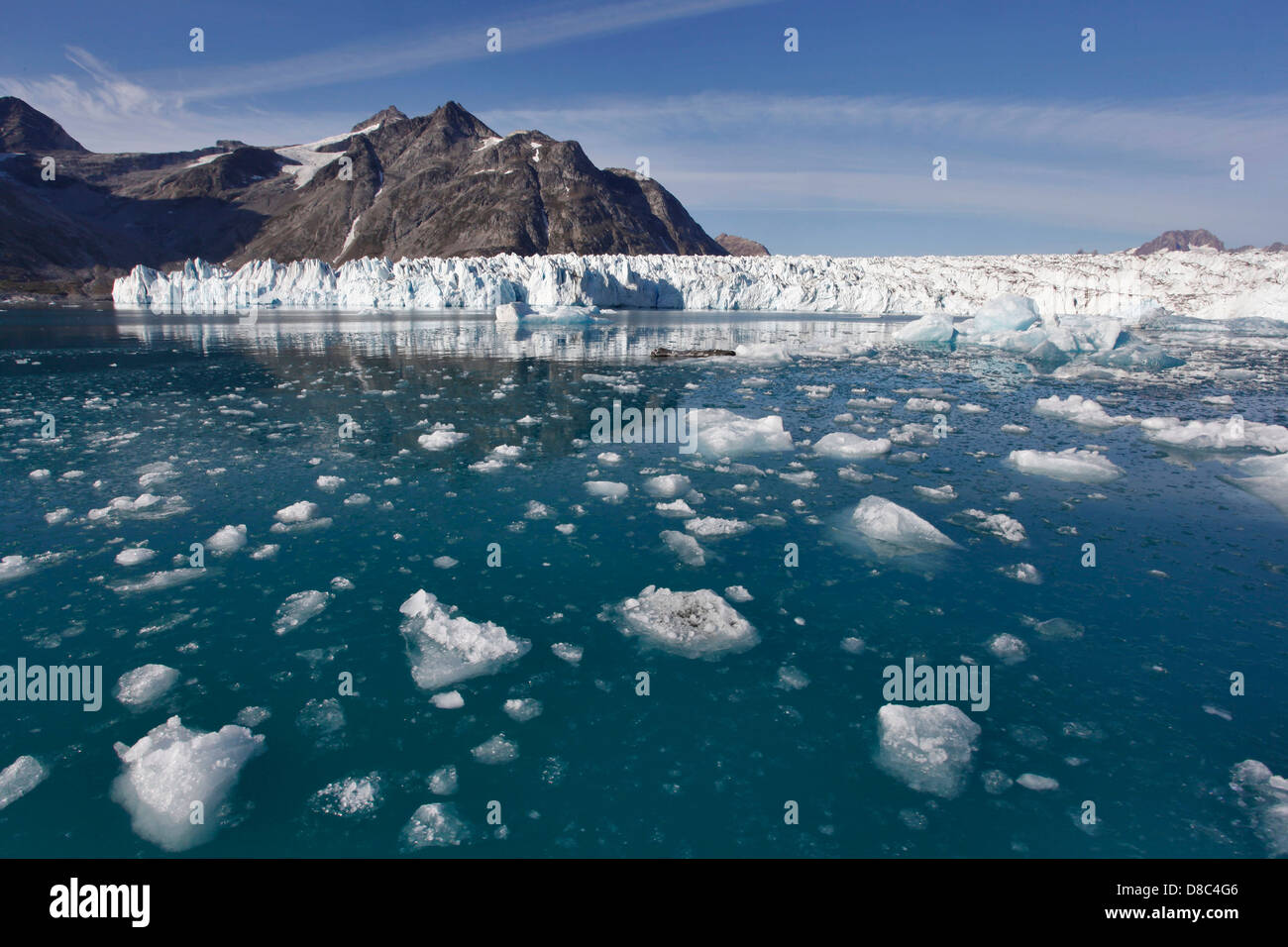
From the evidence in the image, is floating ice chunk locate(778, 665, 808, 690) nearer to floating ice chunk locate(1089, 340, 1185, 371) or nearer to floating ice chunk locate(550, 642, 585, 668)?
floating ice chunk locate(550, 642, 585, 668)

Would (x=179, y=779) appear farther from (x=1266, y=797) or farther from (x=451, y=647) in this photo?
(x=1266, y=797)

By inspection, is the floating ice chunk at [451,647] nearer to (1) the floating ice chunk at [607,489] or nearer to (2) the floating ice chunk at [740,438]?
(1) the floating ice chunk at [607,489]

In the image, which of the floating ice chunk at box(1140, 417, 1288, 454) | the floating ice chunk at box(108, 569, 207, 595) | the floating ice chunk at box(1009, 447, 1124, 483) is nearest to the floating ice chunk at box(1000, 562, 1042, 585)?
the floating ice chunk at box(1009, 447, 1124, 483)

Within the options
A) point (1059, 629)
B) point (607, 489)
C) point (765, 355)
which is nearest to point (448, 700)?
point (607, 489)
